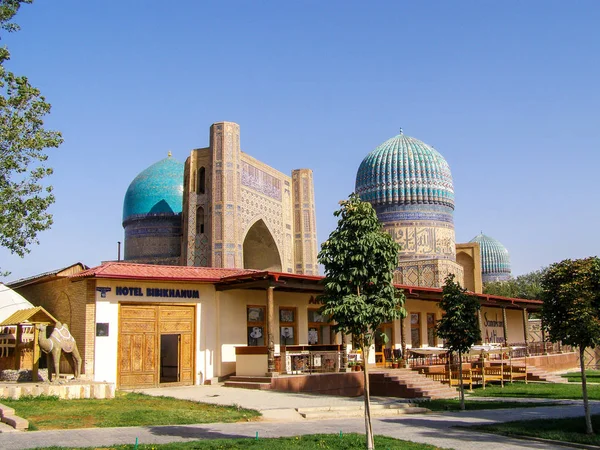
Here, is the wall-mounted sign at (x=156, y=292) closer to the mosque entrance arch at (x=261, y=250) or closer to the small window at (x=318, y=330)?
the small window at (x=318, y=330)

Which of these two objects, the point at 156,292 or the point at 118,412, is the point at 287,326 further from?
the point at 118,412

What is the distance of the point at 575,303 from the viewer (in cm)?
1157

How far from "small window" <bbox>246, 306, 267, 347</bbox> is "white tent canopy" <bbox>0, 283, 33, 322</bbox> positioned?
21.9 ft

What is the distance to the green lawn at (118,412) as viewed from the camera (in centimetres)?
1180

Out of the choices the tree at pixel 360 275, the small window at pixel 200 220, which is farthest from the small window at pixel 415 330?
the tree at pixel 360 275

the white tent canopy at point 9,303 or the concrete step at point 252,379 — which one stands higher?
the white tent canopy at point 9,303

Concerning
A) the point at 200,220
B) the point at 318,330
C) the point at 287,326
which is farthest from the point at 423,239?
the point at 287,326

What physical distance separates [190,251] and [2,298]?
1423cm

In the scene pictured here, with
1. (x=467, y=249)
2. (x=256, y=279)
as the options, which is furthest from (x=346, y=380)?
(x=467, y=249)

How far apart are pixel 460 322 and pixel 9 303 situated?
13322 millimetres

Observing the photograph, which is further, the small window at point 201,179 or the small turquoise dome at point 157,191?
the small turquoise dome at point 157,191

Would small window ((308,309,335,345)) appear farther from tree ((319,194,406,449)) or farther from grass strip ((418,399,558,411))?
tree ((319,194,406,449))

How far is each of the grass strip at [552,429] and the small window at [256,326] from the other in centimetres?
1044

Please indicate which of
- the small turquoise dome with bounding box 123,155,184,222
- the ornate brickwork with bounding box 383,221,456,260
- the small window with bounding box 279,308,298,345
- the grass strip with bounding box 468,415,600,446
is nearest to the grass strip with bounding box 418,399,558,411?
the grass strip with bounding box 468,415,600,446
